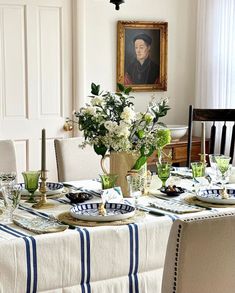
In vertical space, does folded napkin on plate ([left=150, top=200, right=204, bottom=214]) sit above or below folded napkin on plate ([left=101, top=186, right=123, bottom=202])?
below

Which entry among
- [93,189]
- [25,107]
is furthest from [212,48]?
[93,189]

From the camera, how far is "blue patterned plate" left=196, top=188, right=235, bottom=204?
2.64 m

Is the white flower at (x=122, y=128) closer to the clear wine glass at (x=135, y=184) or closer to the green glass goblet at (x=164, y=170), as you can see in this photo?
the clear wine glass at (x=135, y=184)

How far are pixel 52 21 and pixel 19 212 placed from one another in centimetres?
258

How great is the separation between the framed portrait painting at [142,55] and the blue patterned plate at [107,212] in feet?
8.81

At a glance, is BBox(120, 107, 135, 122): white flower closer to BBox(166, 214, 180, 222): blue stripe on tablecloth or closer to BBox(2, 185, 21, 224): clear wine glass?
BBox(166, 214, 180, 222): blue stripe on tablecloth

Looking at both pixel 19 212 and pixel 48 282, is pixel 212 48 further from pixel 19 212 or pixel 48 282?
pixel 48 282

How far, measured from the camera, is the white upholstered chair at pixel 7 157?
3387mm

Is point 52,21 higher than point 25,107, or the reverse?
point 52,21

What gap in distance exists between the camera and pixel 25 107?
15.6ft

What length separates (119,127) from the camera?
2.65m

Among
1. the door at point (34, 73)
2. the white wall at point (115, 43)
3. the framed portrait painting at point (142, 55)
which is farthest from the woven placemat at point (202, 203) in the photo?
the framed portrait painting at point (142, 55)

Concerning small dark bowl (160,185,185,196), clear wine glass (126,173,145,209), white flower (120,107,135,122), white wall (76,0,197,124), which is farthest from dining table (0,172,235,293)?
white wall (76,0,197,124)

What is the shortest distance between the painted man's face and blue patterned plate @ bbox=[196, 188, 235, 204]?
98.0 inches
